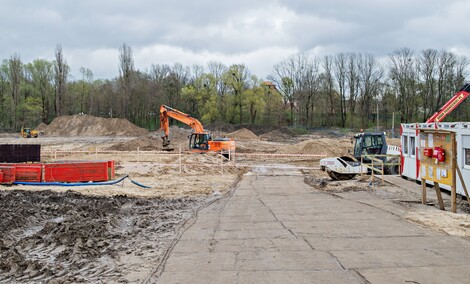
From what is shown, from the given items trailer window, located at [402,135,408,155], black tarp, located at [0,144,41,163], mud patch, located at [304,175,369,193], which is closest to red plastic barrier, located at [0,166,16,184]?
black tarp, located at [0,144,41,163]

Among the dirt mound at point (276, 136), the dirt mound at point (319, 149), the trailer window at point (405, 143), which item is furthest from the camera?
the dirt mound at point (276, 136)

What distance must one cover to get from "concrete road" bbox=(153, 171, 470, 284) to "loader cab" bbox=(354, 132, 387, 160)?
9964 mm

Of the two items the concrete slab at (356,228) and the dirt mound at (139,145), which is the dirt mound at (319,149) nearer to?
the dirt mound at (139,145)

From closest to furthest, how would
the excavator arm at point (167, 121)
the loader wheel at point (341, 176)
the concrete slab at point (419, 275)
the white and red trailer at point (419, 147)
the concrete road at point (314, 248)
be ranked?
1. the concrete slab at point (419, 275)
2. the concrete road at point (314, 248)
3. the white and red trailer at point (419, 147)
4. the loader wheel at point (341, 176)
5. the excavator arm at point (167, 121)

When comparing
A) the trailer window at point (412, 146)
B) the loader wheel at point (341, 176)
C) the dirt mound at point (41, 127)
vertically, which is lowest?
the loader wheel at point (341, 176)

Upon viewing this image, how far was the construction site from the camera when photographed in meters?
6.43

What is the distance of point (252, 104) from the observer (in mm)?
76688

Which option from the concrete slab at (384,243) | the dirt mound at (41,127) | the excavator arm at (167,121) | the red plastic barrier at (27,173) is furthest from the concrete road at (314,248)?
the dirt mound at (41,127)

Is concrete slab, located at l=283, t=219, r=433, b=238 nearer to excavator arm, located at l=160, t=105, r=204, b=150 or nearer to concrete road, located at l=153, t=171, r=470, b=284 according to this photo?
concrete road, located at l=153, t=171, r=470, b=284

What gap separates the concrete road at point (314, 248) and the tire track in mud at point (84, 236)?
24.5 inches

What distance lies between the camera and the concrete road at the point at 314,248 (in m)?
6.17

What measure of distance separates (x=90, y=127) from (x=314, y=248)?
71863mm

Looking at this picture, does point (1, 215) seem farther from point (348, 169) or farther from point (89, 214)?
point (348, 169)

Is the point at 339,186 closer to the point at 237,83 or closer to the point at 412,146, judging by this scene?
the point at 412,146
